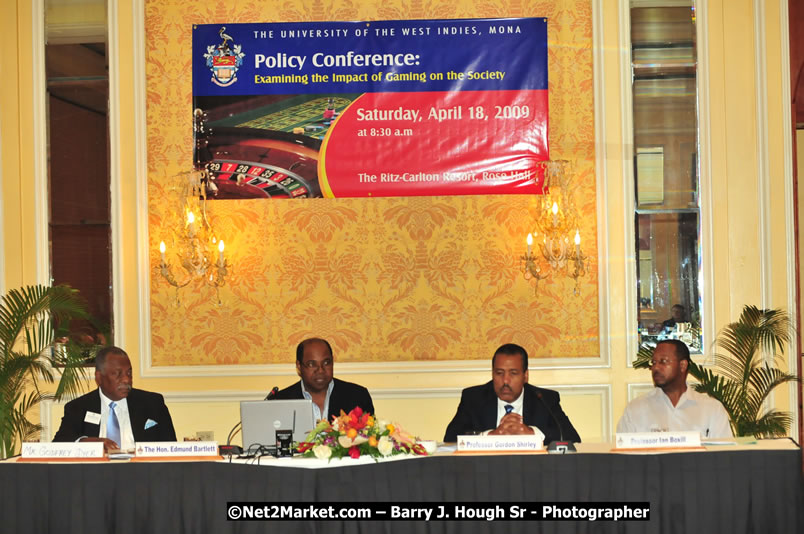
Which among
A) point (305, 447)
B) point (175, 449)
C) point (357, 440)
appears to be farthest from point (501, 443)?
point (175, 449)

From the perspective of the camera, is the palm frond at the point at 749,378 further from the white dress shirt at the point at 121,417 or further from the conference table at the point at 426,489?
the white dress shirt at the point at 121,417

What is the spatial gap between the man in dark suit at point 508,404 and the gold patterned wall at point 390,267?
118 cm

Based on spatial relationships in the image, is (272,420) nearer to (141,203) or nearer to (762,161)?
(141,203)

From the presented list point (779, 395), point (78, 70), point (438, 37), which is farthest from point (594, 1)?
point (78, 70)

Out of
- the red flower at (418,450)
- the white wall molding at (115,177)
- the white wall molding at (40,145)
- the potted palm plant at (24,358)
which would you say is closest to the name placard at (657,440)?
the red flower at (418,450)

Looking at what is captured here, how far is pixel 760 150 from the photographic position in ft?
20.9

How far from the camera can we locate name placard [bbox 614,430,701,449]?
4039 mm

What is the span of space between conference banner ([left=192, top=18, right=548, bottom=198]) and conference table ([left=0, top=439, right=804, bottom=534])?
9.27ft

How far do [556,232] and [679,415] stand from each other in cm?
169

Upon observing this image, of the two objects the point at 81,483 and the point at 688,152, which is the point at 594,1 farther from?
the point at 81,483

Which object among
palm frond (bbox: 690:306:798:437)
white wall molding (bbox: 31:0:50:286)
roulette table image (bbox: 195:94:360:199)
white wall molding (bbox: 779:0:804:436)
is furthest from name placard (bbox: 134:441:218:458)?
white wall molding (bbox: 779:0:804:436)

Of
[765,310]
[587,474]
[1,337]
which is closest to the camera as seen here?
[587,474]

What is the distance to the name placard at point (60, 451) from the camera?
418 centimetres

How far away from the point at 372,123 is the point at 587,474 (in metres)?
3.33
